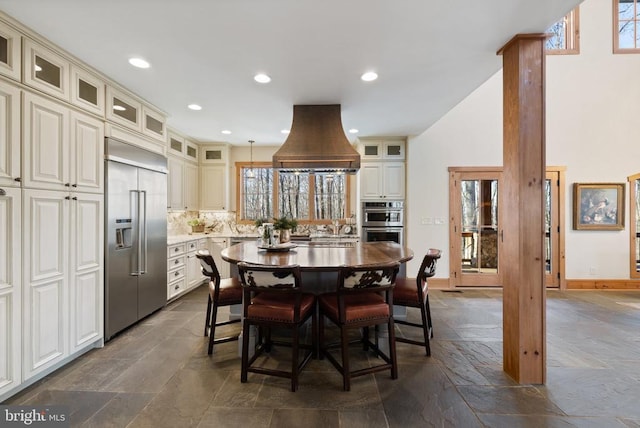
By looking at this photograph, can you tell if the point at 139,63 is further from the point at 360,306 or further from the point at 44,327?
the point at 360,306

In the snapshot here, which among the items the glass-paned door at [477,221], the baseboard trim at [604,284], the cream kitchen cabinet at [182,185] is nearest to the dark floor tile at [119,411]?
the cream kitchen cabinet at [182,185]

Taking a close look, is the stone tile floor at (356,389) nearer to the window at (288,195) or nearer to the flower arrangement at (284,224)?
the flower arrangement at (284,224)

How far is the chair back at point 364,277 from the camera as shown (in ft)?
6.86

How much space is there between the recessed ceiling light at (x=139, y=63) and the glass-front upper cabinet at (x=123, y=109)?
0.55m

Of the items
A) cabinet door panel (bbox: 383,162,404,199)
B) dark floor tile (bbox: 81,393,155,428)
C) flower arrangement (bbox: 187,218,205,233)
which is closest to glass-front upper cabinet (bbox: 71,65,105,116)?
dark floor tile (bbox: 81,393,155,428)

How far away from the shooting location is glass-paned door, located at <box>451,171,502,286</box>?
512cm

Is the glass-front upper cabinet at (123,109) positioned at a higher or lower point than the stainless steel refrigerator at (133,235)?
higher

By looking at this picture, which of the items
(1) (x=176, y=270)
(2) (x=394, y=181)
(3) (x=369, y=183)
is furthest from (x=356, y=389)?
(2) (x=394, y=181)

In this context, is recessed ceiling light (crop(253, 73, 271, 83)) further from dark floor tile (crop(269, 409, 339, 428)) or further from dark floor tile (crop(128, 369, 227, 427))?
dark floor tile (crop(269, 409, 339, 428))

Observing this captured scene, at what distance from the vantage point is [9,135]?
80.1 inches

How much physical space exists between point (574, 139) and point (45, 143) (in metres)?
7.31

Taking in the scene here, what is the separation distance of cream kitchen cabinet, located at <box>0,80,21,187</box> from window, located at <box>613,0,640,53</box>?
823 centimetres

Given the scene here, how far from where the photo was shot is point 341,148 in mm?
3457

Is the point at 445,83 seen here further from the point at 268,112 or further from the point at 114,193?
the point at 114,193
